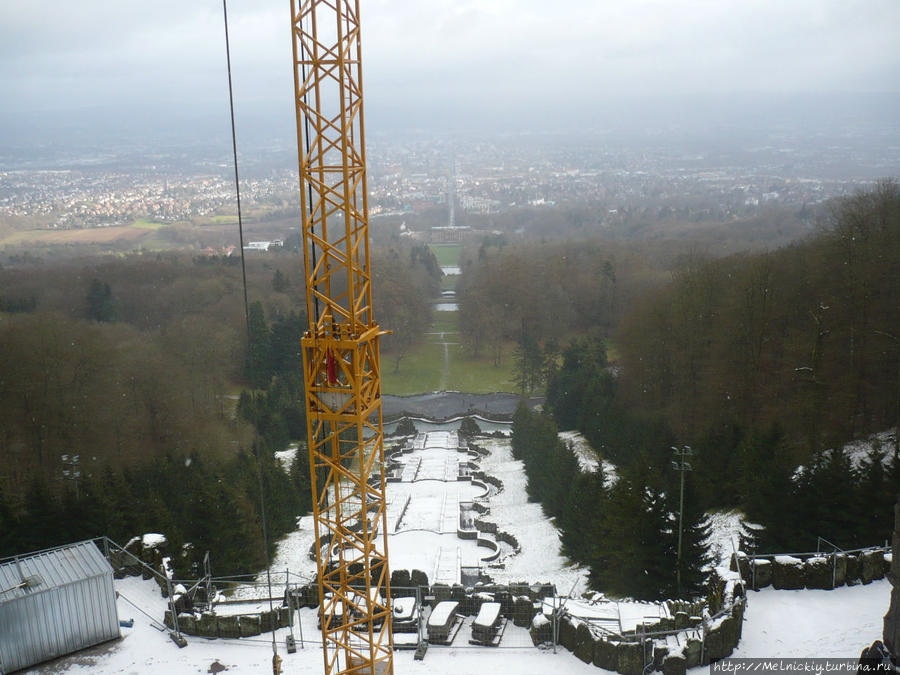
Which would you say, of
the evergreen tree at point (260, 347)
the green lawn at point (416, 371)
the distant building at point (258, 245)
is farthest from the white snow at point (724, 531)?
the distant building at point (258, 245)

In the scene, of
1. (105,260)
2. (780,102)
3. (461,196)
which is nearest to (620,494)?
(105,260)

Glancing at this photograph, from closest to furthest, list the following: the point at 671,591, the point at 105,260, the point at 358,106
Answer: the point at 358,106, the point at 671,591, the point at 105,260

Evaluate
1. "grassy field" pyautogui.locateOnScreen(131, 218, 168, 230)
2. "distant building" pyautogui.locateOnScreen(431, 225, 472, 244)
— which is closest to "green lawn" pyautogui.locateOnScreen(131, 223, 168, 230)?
"grassy field" pyautogui.locateOnScreen(131, 218, 168, 230)

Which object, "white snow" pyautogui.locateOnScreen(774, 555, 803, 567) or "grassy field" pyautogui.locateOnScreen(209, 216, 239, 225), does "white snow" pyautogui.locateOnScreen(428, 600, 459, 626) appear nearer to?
"white snow" pyautogui.locateOnScreen(774, 555, 803, 567)

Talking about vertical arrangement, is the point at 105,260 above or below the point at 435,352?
above

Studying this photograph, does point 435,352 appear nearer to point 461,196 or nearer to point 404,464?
point 404,464

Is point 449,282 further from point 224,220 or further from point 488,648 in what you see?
point 488,648

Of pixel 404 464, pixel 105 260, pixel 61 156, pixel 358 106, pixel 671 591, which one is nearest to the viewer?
pixel 358 106

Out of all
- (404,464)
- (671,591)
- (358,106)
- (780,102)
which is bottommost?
(404,464)
